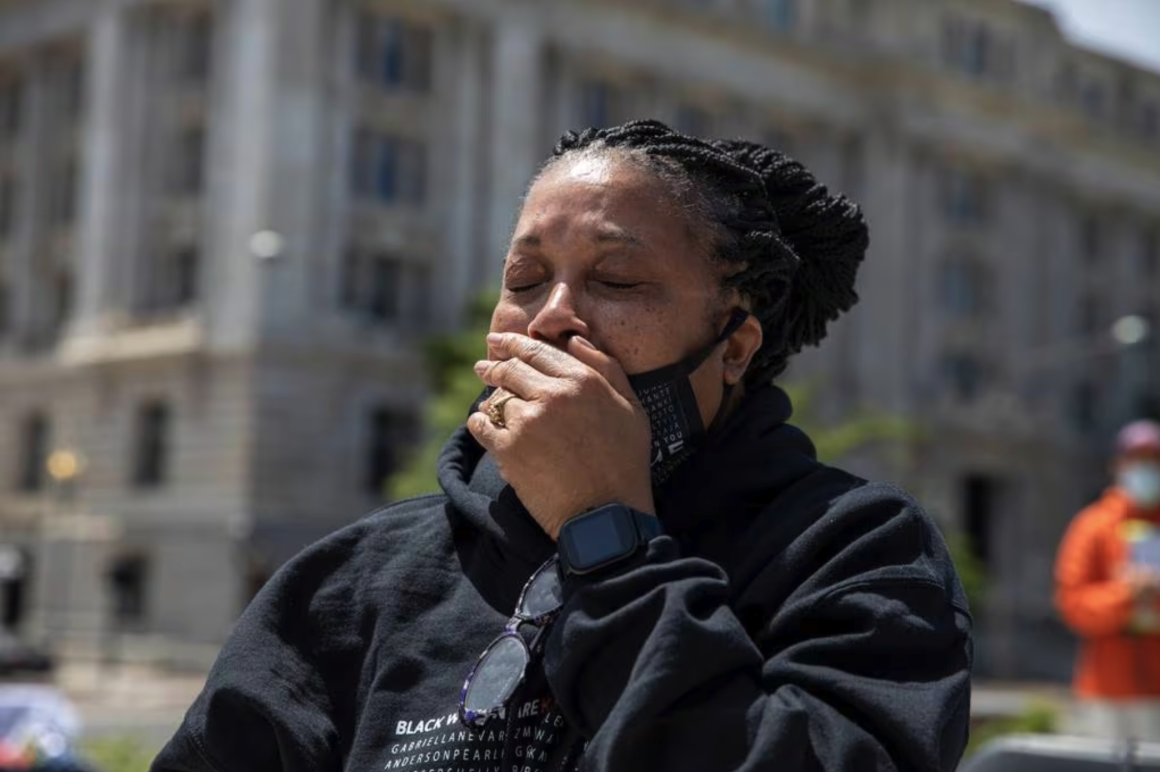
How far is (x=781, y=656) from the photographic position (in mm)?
2221

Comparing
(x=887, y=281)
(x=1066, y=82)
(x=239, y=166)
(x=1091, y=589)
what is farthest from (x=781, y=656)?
(x=1066, y=82)

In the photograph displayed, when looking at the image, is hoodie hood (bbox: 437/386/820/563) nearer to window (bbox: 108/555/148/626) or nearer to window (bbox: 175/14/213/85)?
window (bbox: 108/555/148/626)

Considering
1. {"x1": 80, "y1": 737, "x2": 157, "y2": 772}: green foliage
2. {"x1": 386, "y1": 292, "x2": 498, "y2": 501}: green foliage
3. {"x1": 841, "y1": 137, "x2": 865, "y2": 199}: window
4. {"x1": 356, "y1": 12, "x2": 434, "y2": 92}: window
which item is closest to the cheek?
{"x1": 80, "y1": 737, "x2": 157, "y2": 772}: green foliage

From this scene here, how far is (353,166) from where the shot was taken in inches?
1772

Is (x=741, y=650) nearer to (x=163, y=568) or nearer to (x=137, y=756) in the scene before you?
(x=137, y=756)

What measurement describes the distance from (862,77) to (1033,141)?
27.5ft

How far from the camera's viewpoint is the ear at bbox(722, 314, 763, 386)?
8.41 feet

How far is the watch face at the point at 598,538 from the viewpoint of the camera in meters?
2.24

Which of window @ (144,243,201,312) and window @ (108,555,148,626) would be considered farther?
window @ (144,243,201,312)

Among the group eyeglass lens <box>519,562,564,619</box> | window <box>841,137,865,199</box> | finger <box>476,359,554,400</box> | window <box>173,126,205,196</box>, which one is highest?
window <box>841,137,865,199</box>

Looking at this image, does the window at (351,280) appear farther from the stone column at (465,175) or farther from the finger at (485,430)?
the finger at (485,430)

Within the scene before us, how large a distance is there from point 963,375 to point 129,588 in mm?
30818

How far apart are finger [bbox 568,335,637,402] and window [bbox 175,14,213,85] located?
149ft

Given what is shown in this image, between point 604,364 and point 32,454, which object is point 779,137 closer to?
point 32,454
